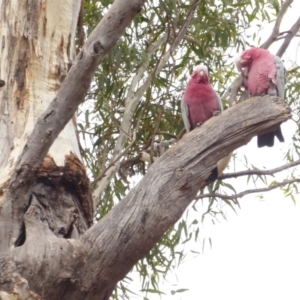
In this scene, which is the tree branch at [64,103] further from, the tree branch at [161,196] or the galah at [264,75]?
the galah at [264,75]

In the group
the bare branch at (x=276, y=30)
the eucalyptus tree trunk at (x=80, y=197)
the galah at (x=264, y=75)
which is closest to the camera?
the eucalyptus tree trunk at (x=80, y=197)

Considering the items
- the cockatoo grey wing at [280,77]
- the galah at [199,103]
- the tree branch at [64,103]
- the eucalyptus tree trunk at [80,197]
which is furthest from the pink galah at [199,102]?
the tree branch at [64,103]

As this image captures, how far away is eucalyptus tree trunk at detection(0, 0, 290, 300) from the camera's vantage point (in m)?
1.53

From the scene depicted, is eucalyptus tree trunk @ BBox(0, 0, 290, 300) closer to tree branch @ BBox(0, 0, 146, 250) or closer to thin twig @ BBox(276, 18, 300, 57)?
tree branch @ BBox(0, 0, 146, 250)

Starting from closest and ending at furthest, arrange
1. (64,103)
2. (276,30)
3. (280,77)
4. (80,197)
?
(64,103) < (80,197) < (280,77) < (276,30)

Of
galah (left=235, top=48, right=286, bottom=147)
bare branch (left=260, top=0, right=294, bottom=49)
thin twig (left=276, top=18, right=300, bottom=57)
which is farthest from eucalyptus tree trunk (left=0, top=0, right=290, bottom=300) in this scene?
bare branch (left=260, top=0, right=294, bottom=49)

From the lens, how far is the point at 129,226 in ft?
5.15

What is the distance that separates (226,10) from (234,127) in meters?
1.65

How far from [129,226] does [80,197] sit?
302 millimetres

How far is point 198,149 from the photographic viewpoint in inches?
65.4

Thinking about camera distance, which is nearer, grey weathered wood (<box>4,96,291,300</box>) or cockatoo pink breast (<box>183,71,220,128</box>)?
grey weathered wood (<box>4,96,291,300</box>)

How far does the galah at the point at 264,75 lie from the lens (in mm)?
2412

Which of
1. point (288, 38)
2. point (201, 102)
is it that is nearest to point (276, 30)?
point (288, 38)

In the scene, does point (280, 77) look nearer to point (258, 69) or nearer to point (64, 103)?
point (258, 69)
